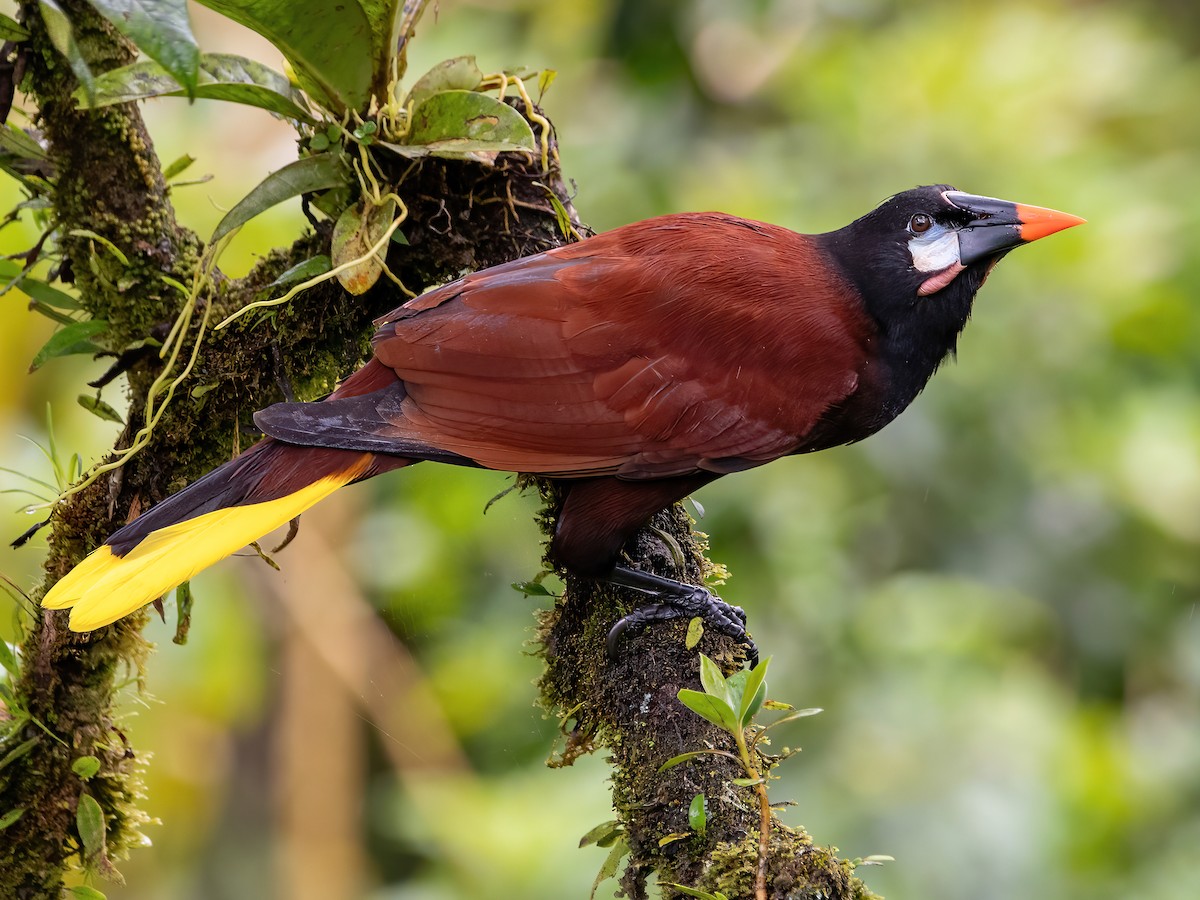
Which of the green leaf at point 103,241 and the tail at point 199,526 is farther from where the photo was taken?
the green leaf at point 103,241

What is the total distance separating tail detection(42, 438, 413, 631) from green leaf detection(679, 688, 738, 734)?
2.39 feet

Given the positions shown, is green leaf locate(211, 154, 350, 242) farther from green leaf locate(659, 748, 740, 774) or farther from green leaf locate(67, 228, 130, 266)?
green leaf locate(659, 748, 740, 774)

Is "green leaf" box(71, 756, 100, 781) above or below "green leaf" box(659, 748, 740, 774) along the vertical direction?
below

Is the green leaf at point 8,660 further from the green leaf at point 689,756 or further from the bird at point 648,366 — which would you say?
the green leaf at point 689,756

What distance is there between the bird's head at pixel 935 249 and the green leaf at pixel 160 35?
50.5 inches

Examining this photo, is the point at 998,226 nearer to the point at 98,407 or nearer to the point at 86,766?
the point at 98,407

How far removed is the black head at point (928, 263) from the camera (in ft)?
7.10

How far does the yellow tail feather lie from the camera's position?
1676 mm

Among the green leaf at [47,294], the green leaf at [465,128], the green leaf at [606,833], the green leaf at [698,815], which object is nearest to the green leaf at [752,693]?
the green leaf at [698,815]

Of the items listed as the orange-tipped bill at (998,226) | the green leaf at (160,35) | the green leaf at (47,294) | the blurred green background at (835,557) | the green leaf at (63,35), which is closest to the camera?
the green leaf at (160,35)

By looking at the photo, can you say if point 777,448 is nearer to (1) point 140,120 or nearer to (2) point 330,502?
(1) point 140,120

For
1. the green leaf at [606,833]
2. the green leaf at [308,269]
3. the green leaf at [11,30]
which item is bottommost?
the green leaf at [606,833]

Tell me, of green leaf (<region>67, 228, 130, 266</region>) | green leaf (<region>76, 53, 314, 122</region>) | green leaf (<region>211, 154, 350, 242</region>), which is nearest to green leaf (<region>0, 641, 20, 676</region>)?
green leaf (<region>67, 228, 130, 266</region>)

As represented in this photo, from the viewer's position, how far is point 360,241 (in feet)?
6.29
